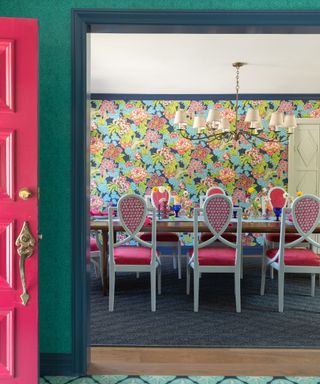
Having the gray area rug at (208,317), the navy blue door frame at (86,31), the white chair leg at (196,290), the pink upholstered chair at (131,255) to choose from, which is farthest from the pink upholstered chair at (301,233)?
the navy blue door frame at (86,31)

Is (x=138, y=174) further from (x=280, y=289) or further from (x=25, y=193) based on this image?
(x=25, y=193)

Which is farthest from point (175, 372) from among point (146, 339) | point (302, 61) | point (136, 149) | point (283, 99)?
point (283, 99)

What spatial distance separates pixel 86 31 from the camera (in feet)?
8.38

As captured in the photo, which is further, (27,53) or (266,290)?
(266,290)

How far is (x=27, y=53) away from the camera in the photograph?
2232mm

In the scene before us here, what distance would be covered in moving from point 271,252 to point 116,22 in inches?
106

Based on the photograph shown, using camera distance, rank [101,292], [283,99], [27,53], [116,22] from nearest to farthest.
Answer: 1. [27,53]
2. [116,22]
3. [101,292]
4. [283,99]

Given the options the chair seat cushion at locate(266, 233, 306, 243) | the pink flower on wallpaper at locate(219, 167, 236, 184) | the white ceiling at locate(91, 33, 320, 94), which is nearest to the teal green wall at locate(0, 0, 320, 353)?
the white ceiling at locate(91, 33, 320, 94)

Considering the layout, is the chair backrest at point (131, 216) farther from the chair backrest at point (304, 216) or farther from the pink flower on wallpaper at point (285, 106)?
the pink flower on wallpaper at point (285, 106)

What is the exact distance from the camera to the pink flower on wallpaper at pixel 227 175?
711 centimetres

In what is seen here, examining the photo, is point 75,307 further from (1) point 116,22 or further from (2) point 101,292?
(2) point 101,292

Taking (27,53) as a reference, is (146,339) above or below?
below

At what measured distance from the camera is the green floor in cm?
257

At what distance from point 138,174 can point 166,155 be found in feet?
1.76
